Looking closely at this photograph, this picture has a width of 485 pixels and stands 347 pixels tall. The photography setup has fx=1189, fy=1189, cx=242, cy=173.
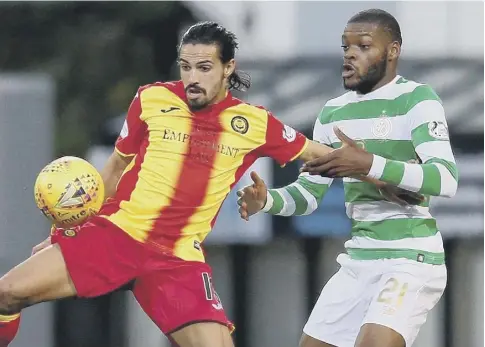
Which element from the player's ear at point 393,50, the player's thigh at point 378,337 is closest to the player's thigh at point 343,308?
the player's thigh at point 378,337

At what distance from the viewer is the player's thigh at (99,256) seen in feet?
16.8

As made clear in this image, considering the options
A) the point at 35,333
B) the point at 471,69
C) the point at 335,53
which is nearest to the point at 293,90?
the point at 335,53

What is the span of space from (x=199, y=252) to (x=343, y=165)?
2.78ft

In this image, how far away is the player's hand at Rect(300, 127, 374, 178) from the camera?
489 cm

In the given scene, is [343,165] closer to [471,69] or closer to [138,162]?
[138,162]

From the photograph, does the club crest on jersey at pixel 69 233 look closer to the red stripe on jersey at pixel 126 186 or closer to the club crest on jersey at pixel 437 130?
the red stripe on jersey at pixel 126 186

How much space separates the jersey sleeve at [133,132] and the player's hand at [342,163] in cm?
87

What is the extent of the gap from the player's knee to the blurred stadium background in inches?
124

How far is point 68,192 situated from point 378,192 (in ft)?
4.45

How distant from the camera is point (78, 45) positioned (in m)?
8.37

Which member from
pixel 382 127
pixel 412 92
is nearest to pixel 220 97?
pixel 382 127

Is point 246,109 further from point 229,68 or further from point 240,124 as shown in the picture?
point 229,68

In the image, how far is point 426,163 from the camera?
5.02 meters

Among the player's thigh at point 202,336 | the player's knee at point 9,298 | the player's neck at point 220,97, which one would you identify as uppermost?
the player's neck at point 220,97
